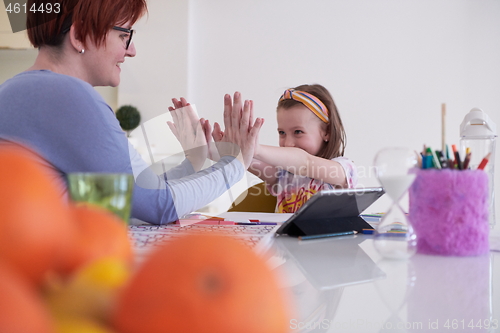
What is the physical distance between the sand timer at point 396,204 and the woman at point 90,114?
1.67 ft

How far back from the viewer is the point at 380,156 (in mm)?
666

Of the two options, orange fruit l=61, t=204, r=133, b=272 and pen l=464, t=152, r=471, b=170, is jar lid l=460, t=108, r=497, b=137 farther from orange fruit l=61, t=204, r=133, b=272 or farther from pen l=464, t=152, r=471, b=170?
orange fruit l=61, t=204, r=133, b=272

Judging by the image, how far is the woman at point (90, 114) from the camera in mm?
897

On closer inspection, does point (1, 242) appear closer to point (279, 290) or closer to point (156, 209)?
Answer: point (279, 290)

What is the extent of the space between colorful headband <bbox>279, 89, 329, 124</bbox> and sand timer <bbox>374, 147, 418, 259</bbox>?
1362 mm

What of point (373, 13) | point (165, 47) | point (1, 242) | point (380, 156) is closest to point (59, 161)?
point (380, 156)

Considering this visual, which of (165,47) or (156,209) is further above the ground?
(165,47)

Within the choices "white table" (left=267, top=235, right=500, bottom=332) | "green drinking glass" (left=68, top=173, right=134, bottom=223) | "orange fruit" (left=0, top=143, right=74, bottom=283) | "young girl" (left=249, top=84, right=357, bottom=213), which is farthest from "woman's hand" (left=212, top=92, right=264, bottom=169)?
"orange fruit" (left=0, top=143, right=74, bottom=283)

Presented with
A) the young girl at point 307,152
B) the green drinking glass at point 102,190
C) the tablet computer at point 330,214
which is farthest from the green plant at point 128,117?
the green drinking glass at point 102,190

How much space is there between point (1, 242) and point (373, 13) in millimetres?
4394

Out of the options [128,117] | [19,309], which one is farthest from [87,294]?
[128,117]

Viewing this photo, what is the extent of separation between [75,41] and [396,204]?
84cm

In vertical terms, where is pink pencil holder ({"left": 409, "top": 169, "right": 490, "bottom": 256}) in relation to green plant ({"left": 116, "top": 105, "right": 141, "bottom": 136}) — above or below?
below

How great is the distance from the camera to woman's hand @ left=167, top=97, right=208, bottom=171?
1345mm
